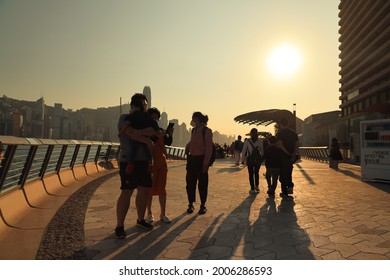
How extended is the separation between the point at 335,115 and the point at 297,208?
98.7 meters

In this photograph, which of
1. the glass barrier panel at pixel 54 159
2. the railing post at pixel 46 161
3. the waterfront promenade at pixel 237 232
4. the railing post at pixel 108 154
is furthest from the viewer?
the railing post at pixel 108 154

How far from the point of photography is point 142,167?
3.75 m

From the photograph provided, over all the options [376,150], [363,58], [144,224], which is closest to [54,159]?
[144,224]

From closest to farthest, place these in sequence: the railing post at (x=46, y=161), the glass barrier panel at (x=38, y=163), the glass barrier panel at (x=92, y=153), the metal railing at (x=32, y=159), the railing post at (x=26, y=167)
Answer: the metal railing at (x=32, y=159)
the railing post at (x=26, y=167)
the glass barrier panel at (x=38, y=163)
the railing post at (x=46, y=161)
the glass barrier panel at (x=92, y=153)

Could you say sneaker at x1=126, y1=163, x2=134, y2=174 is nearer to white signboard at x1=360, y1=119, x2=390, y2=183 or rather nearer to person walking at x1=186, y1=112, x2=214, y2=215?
person walking at x1=186, y1=112, x2=214, y2=215

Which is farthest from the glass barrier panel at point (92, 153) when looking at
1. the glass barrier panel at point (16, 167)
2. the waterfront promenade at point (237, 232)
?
the glass barrier panel at point (16, 167)

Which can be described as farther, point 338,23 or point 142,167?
point 338,23

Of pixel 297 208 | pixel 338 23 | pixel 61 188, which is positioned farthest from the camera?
pixel 338 23

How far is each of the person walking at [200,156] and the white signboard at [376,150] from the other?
661 cm

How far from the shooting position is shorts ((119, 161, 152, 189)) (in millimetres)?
3654

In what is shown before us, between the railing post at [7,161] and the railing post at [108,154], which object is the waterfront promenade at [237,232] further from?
the railing post at [108,154]

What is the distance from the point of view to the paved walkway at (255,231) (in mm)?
3133

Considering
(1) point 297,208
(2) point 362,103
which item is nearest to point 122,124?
(1) point 297,208
